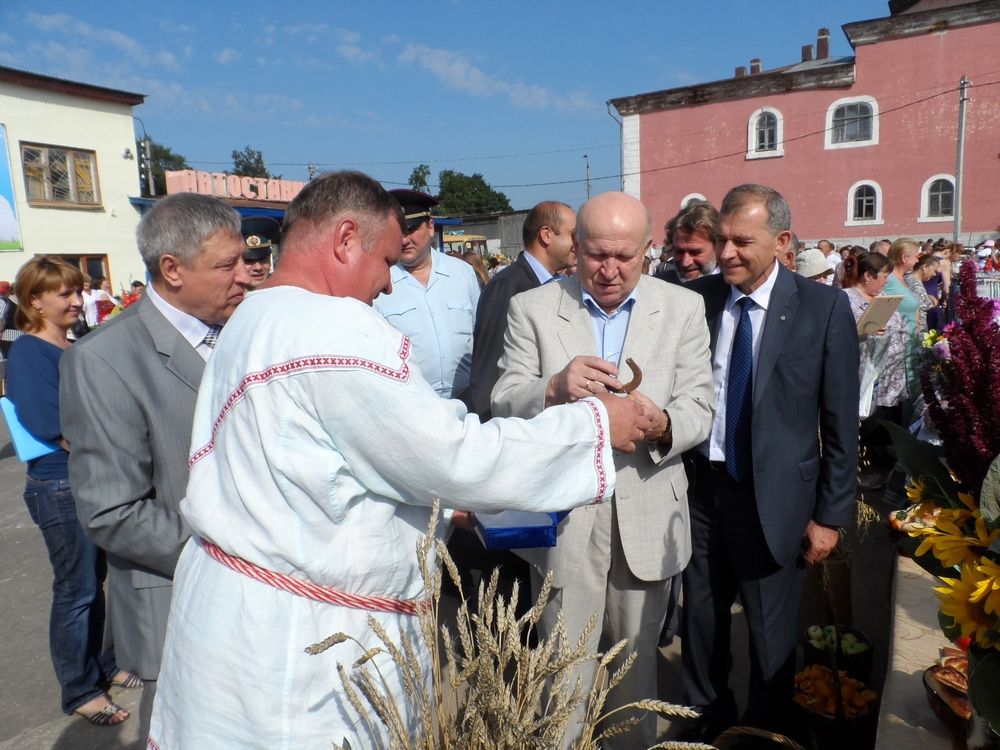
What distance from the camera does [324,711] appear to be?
129 cm

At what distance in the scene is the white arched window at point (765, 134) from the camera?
27.5 m

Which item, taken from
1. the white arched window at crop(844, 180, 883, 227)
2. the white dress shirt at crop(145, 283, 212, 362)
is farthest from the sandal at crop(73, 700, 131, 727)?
the white arched window at crop(844, 180, 883, 227)

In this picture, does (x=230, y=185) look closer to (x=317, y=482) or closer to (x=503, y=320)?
(x=503, y=320)

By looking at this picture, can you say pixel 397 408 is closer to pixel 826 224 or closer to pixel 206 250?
pixel 206 250

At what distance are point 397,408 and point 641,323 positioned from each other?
132 cm

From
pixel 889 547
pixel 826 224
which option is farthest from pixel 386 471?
pixel 826 224

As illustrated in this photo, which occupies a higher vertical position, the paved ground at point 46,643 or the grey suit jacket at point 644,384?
the grey suit jacket at point 644,384

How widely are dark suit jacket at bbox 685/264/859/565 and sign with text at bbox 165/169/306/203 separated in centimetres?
1832

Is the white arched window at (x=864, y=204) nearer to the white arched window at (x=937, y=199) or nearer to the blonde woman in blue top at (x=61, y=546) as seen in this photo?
the white arched window at (x=937, y=199)

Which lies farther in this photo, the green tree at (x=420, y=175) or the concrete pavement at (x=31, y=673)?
the green tree at (x=420, y=175)

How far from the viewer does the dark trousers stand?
2.53 meters

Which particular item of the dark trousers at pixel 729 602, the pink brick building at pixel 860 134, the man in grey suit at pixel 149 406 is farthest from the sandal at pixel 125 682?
the pink brick building at pixel 860 134

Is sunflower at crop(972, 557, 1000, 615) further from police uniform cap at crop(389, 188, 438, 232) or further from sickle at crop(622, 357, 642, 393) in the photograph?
police uniform cap at crop(389, 188, 438, 232)

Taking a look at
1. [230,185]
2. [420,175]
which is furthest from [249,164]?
[230,185]
